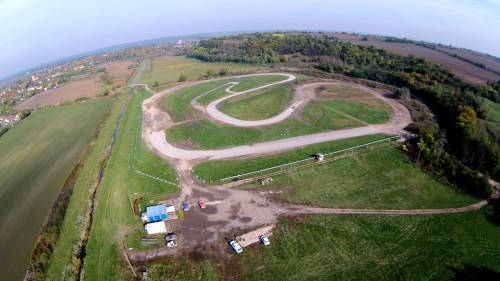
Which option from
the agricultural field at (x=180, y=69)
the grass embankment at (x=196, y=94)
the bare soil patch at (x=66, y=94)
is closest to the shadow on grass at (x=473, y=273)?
the grass embankment at (x=196, y=94)

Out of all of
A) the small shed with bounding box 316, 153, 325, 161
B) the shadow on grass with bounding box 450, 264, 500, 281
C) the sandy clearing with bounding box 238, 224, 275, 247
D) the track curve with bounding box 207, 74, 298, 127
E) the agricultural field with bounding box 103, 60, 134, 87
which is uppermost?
the agricultural field with bounding box 103, 60, 134, 87

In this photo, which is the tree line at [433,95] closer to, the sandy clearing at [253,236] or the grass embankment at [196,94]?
the grass embankment at [196,94]

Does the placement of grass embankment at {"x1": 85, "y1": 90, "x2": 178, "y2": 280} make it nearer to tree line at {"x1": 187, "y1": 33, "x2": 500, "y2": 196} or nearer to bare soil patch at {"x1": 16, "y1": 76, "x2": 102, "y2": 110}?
tree line at {"x1": 187, "y1": 33, "x2": 500, "y2": 196}

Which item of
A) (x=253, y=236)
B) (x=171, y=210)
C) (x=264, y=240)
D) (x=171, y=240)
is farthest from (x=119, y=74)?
(x=264, y=240)

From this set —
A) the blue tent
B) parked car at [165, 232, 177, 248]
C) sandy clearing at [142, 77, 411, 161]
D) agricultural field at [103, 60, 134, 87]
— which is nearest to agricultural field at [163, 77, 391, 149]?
sandy clearing at [142, 77, 411, 161]

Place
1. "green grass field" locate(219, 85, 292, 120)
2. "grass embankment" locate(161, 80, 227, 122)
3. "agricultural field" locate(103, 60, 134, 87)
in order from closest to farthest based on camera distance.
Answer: "green grass field" locate(219, 85, 292, 120) → "grass embankment" locate(161, 80, 227, 122) → "agricultural field" locate(103, 60, 134, 87)

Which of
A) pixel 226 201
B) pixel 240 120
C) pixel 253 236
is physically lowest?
pixel 253 236

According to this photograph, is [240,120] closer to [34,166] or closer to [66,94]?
[34,166]

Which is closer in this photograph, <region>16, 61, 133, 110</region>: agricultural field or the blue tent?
the blue tent
